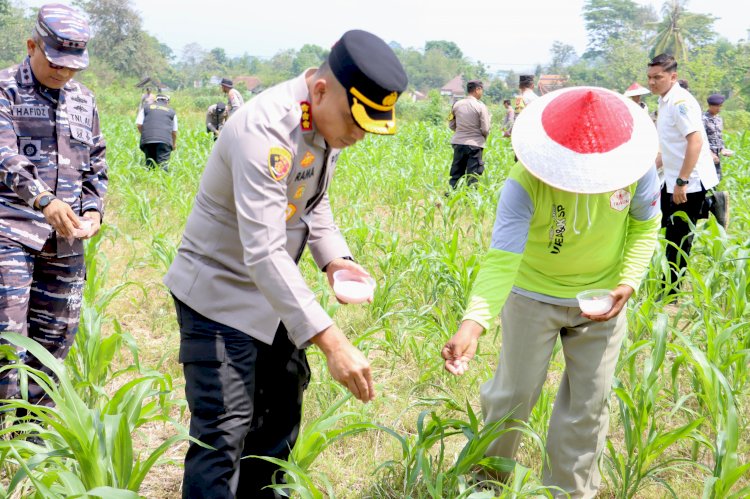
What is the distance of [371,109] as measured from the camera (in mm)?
1637

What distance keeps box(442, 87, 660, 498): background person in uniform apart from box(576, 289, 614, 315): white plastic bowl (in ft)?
0.07

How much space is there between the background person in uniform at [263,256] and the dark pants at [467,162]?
19.9 ft

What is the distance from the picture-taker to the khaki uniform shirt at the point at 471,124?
7906mm

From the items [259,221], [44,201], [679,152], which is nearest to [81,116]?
[44,201]

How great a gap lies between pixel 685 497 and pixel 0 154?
255 centimetres

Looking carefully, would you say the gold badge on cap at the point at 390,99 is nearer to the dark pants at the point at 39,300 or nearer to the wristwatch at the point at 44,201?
the wristwatch at the point at 44,201

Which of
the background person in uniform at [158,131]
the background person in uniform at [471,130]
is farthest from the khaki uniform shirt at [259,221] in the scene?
the background person in uniform at [158,131]

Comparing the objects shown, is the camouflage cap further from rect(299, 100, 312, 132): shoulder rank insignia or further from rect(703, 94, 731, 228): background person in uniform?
rect(703, 94, 731, 228): background person in uniform

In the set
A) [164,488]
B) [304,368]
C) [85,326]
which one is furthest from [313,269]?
[304,368]

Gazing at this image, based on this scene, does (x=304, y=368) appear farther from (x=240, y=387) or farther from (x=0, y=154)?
(x=0, y=154)

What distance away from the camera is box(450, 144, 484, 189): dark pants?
798 centimetres

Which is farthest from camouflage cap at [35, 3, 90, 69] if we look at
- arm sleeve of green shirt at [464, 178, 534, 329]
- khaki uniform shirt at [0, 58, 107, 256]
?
arm sleeve of green shirt at [464, 178, 534, 329]

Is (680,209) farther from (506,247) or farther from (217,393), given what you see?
(217,393)

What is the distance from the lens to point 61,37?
2408mm
